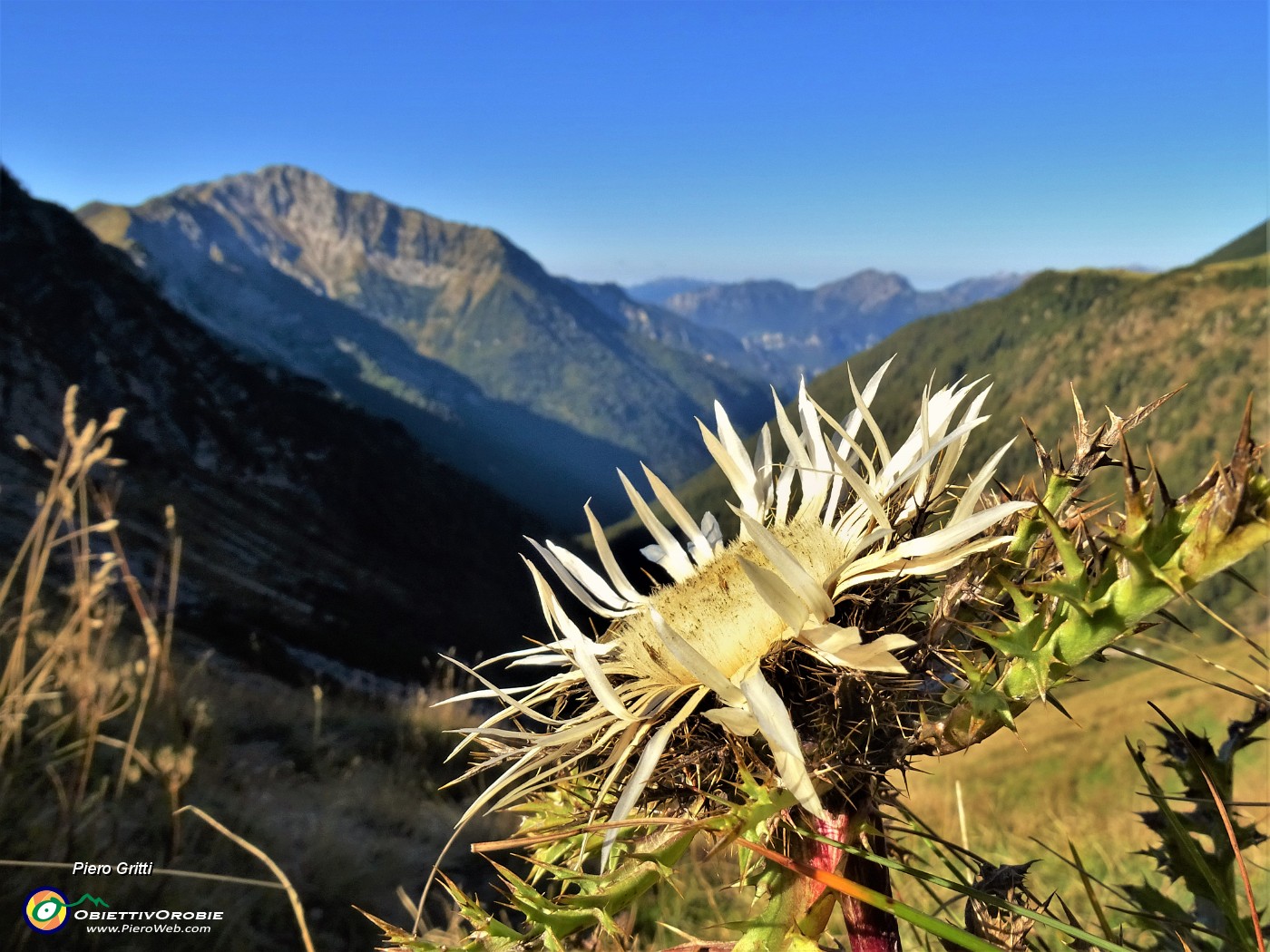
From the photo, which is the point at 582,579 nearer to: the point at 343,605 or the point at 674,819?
the point at 674,819

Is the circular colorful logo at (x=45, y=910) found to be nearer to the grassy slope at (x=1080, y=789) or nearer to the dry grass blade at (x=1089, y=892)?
the grassy slope at (x=1080, y=789)

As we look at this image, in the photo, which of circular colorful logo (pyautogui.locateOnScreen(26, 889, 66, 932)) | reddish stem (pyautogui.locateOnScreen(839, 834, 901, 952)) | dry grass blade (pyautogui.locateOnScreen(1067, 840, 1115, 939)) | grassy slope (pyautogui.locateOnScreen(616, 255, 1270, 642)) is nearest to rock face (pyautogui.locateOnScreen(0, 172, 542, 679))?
circular colorful logo (pyautogui.locateOnScreen(26, 889, 66, 932))

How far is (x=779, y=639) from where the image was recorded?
1224 mm

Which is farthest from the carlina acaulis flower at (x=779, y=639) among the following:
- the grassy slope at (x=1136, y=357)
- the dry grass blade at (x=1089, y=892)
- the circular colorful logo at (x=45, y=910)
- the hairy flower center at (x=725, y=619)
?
the grassy slope at (x=1136, y=357)

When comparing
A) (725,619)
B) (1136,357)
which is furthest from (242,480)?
(1136,357)

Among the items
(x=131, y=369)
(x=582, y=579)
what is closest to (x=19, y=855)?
(x=582, y=579)

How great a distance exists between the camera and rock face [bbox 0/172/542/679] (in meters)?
33.7

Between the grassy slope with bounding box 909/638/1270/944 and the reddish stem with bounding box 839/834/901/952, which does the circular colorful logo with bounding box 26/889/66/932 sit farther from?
the reddish stem with bounding box 839/834/901/952

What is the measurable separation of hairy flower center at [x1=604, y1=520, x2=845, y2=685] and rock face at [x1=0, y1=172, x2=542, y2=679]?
72.1ft

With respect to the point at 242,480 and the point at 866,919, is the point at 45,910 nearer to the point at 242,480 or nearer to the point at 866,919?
the point at 866,919

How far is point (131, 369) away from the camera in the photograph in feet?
183

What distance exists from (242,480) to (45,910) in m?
56.0

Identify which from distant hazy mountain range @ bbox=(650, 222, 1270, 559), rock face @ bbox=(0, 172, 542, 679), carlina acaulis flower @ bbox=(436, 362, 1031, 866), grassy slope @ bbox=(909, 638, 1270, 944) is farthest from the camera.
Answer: distant hazy mountain range @ bbox=(650, 222, 1270, 559)

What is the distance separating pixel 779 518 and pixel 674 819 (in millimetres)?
761
